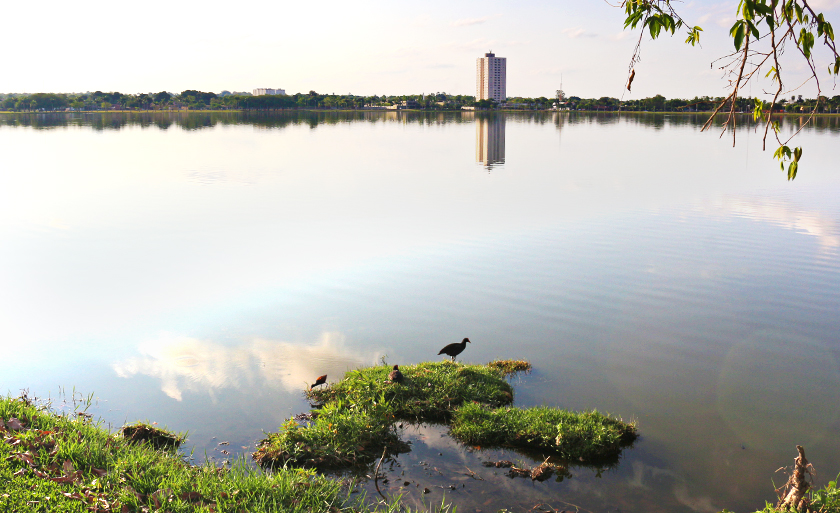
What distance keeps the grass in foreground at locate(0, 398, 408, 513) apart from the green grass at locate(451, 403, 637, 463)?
2.51m

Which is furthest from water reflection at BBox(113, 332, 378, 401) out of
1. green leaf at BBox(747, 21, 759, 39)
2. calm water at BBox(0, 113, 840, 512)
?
green leaf at BBox(747, 21, 759, 39)

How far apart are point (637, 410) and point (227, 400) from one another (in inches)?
290

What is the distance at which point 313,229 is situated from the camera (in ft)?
82.2

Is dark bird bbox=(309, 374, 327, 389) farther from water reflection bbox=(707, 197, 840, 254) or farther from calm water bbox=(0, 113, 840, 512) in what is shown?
water reflection bbox=(707, 197, 840, 254)

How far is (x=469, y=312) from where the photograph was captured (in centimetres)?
1520

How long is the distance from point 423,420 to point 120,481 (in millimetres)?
4899

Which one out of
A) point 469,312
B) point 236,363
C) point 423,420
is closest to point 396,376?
point 423,420

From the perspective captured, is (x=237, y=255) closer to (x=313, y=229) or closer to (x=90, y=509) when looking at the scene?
(x=313, y=229)

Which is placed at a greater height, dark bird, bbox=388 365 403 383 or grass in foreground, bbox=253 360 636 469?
dark bird, bbox=388 365 403 383

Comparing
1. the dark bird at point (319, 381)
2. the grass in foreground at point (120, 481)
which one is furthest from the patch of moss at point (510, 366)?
the grass in foreground at point (120, 481)

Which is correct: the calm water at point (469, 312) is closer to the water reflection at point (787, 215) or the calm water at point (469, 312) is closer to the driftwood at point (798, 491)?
the water reflection at point (787, 215)

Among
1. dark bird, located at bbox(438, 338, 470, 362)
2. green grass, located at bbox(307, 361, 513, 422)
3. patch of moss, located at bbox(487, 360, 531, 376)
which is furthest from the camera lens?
patch of moss, located at bbox(487, 360, 531, 376)

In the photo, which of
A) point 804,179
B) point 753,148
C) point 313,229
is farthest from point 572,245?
point 753,148

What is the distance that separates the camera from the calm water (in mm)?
9586
